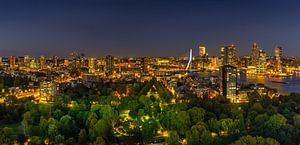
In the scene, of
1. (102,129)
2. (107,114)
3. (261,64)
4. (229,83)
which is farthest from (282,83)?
(102,129)

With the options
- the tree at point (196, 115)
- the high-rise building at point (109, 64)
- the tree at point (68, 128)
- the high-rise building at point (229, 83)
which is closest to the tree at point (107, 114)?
the tree at point (68, 128)

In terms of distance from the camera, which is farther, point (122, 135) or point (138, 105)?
point (138, 105)

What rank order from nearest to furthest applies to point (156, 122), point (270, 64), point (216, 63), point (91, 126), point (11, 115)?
1. point (91, 126)
2. point (156, 122)
3. point (11, 115)
4. point (270, 64)
5. point (216, 63)

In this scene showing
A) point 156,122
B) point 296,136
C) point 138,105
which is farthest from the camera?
point 138,105

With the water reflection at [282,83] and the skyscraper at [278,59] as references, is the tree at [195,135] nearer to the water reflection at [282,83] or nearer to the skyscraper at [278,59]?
the water reflection at [282,83]

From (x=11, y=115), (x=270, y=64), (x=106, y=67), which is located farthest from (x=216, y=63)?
(x=11, y=115)

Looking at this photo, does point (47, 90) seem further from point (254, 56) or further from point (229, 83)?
point (254, 56)

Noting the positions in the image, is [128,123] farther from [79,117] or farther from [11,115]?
[11,115]

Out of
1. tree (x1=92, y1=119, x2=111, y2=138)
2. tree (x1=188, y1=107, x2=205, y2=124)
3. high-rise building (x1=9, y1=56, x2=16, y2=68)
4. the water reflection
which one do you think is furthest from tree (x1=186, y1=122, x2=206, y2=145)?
high-rise building (x1=9, y1=56, x2=16, y2=68)
